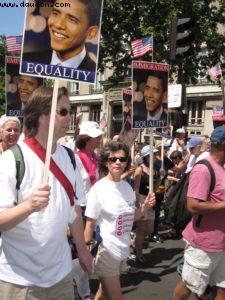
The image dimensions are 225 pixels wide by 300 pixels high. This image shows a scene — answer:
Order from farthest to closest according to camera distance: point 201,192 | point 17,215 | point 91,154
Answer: point 91,154
point 201,192
point 17,215

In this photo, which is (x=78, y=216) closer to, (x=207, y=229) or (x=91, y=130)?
(x=207, y=229)

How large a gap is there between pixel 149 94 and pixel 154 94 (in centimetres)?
7

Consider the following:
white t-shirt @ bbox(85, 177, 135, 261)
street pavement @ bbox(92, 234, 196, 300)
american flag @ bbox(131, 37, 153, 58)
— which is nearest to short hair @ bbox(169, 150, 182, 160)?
american flag @ bbox(131, 37, 153, 58)

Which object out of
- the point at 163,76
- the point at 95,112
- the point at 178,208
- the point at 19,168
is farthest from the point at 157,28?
the point at 95,112

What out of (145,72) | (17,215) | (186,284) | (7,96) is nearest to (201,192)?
(186,284)

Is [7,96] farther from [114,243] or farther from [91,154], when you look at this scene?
[114,243]

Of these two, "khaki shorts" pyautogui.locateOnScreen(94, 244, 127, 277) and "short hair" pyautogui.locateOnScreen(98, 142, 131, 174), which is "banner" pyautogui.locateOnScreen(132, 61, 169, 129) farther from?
"khaki shorts" pyautogui.locateOnScreen(94, 244, 127, 277)

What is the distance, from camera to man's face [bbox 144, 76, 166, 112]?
6.39m

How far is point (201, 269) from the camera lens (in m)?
3.81

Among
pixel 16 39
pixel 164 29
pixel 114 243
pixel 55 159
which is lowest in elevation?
pixel 114 243

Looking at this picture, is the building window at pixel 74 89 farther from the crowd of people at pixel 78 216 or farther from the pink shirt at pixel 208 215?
the pink shirt at pixel 208 215

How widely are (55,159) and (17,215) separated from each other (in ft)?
1.65

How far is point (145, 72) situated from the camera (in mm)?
6559

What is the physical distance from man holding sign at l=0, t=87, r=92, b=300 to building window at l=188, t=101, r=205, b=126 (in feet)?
101
